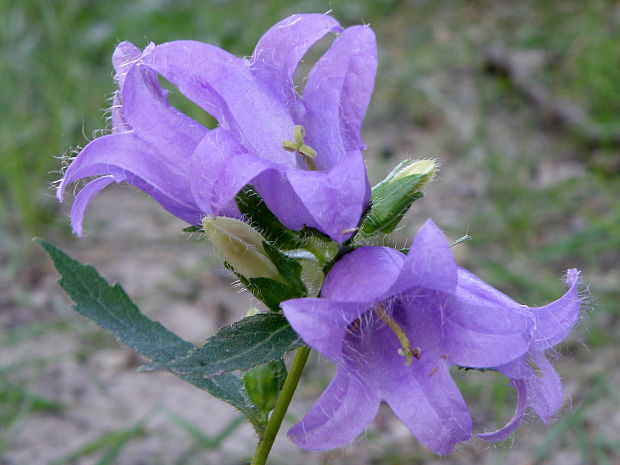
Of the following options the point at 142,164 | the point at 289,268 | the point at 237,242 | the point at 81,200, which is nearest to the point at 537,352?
the point at 289,268

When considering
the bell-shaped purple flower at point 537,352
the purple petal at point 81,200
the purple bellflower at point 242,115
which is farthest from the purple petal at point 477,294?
the purple petal at point 81,200

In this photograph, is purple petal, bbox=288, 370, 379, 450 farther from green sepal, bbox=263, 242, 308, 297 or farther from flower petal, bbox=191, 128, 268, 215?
flower petal, bbox=191, 128, 268, 215

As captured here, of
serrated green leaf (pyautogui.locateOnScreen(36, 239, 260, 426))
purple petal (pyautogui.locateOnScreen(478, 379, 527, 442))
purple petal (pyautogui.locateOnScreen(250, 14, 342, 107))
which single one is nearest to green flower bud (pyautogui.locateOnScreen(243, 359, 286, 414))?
serrated green leaf (pyautogui.locateOnScreen(36, 239, 260, 426))

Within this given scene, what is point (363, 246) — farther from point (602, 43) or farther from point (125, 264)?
point (602, 43)

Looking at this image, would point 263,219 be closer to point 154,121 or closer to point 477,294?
→ point 154,121

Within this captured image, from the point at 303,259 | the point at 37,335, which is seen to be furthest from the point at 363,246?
the point at 37,335

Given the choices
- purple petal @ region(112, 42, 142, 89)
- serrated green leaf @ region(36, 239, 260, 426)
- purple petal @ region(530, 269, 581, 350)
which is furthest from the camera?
serrated green leaf @ region(36, 239, 260, 426)
